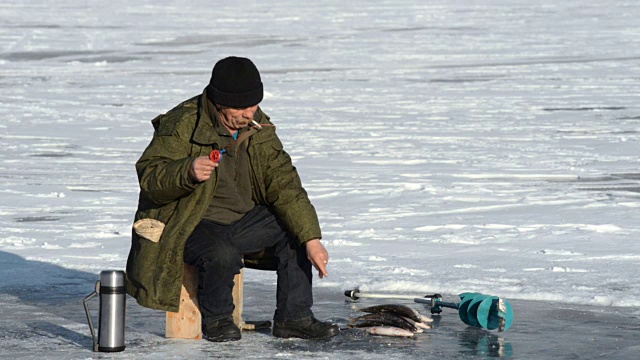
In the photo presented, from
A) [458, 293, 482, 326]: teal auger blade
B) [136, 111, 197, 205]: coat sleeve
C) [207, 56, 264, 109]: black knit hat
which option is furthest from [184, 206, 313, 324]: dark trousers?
[458, 293, 482, 326]: teal auger blade

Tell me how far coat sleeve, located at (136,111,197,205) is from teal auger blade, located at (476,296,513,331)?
147 cm

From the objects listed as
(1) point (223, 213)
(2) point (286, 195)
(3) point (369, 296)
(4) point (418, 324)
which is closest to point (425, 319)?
(4) point (418, 324)

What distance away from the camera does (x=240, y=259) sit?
557cm

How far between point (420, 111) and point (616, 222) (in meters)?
8.59

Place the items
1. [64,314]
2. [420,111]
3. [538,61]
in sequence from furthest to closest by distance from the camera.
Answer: [538,61]
[420,111]
[64,314]

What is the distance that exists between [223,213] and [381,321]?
0.88m

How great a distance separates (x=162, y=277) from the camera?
17.8 ft

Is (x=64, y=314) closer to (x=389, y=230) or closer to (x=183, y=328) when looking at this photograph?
(x=183, y=328)

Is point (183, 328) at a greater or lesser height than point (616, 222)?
lesser

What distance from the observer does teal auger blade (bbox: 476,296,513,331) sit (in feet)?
18.8

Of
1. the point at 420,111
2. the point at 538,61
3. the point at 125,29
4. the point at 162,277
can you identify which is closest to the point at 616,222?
the point at 162,277

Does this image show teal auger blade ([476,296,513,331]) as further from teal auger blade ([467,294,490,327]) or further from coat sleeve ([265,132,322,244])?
coat sleeve ([265,132,322,244])

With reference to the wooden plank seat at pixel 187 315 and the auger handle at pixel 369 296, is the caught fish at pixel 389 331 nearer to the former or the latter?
the auger handle at pixel 369 296

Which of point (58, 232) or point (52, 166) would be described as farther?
point (52, 166)
